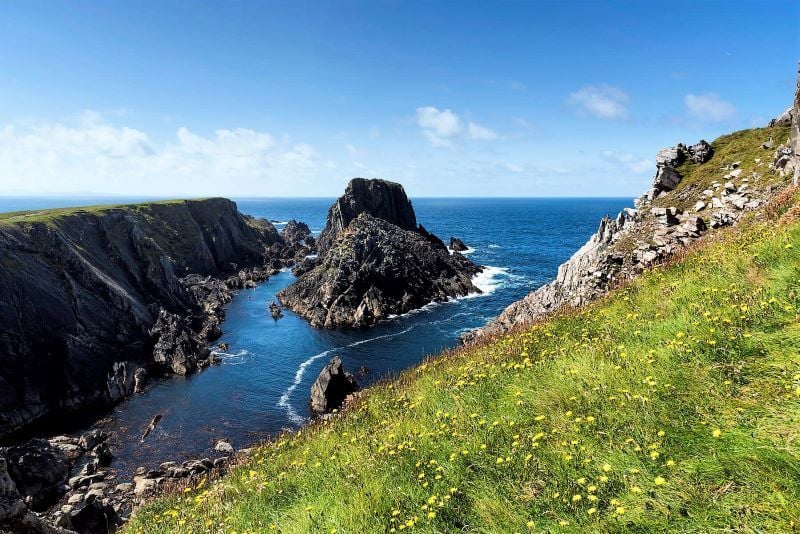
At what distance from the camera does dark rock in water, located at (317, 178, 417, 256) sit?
10988cm

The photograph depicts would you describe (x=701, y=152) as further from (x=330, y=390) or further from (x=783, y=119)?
(x=330, y=390)

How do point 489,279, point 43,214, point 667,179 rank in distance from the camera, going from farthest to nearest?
1. point 489,279
2. point 43,214
3. point 667,179

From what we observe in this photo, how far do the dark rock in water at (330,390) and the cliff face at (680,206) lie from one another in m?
14.2

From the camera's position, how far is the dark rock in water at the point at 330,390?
37469 mm

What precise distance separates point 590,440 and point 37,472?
3568cm

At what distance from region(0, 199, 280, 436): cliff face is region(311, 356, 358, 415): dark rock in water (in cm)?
1731

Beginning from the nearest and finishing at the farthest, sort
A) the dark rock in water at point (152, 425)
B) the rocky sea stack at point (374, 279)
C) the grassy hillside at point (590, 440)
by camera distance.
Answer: the grassy hillside at point (590, 440) < the dark rock in water at point (152, 425) < the rocky sea stack at point (374, 279)

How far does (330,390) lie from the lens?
3812 centimetres

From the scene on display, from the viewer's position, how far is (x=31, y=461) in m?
28.5

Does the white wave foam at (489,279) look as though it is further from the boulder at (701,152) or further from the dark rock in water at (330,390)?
the boulder at (701,152)

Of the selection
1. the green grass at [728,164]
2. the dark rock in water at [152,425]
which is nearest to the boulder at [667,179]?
the green grass at [728,164]

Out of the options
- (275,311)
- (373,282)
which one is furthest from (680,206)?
(275,311)

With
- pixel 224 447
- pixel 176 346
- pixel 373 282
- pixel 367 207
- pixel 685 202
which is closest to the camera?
pixel 685 202

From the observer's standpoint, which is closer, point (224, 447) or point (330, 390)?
point (224, 447)
